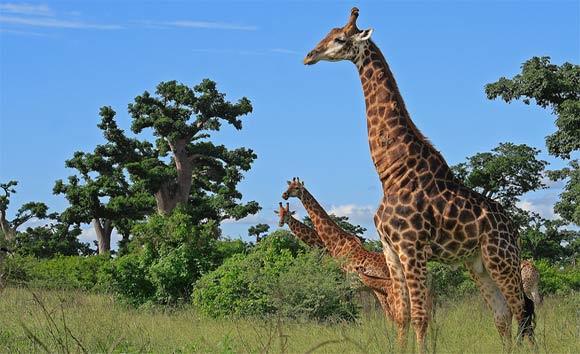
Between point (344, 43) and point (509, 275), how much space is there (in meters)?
2.98

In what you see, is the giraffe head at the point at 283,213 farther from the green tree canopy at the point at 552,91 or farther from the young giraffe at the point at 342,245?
the green tree canopy at the point at 552,91

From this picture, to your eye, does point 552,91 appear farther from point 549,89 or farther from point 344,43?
point 344,43

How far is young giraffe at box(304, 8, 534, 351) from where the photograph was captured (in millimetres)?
A: 8586

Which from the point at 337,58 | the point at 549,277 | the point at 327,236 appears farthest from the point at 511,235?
the point at 549,277

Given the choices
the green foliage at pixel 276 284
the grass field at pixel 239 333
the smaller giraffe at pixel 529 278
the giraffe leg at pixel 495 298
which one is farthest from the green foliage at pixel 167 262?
the giraffe leg at pixel 495 298

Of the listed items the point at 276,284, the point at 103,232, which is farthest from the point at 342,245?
the point at 103,232

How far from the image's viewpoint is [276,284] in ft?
43.4

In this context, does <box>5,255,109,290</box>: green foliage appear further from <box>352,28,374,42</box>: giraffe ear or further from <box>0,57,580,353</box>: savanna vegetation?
<box>352,28,374,42</box>: giraffe ear

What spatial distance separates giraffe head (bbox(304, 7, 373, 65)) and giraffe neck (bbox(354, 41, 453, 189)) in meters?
→ 0.09

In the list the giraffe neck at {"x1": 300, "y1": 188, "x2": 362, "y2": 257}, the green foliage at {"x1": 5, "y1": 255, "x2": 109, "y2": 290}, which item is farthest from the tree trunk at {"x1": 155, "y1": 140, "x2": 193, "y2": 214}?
the giraffe neck at {"x1": 300, "y1": 188, "x2": 362, "y2": 257}

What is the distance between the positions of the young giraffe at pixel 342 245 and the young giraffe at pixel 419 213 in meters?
2.02

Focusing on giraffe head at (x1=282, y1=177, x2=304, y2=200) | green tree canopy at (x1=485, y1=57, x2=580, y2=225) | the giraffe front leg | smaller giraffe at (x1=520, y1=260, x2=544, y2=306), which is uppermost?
green tree canopy at (x1=485, y1=57, x2=580, y2=225)

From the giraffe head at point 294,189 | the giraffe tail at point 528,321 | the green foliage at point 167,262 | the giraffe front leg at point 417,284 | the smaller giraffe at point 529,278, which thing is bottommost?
Answer: the giraffe tail at point 528,321

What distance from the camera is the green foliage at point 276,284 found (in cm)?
1384
